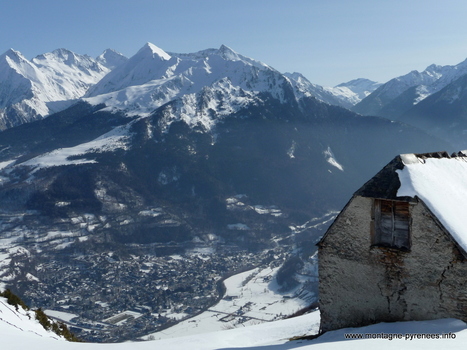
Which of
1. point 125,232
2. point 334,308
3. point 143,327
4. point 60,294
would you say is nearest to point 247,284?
point 143,327

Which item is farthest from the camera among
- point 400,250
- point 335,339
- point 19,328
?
point 19,328

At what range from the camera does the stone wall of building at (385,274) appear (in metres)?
16.3

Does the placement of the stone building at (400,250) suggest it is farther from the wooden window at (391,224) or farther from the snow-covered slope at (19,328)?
the snow-covered slope at (19,328)

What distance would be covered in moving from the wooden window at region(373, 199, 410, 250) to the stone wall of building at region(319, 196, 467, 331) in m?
0.23

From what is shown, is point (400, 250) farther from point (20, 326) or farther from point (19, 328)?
point (20, 326)

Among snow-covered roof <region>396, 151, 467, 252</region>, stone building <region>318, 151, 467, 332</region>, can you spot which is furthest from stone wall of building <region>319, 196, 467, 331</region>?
snow-covered roof <region>396, 151, 467, 252</region>

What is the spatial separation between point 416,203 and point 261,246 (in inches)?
5115

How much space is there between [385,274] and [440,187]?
13.7ft

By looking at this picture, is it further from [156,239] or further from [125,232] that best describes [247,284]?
[125,232]

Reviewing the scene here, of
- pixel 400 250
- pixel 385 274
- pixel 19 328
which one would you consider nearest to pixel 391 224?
pixel 400 250

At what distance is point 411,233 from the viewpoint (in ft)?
55.3

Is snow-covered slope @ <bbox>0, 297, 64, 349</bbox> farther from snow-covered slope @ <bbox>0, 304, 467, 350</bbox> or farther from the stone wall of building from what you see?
the stone wall of building

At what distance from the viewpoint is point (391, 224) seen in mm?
17344

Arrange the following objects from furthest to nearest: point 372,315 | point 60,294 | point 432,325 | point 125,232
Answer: point 125,232
point 60,294
point 372,315
point 432,325
